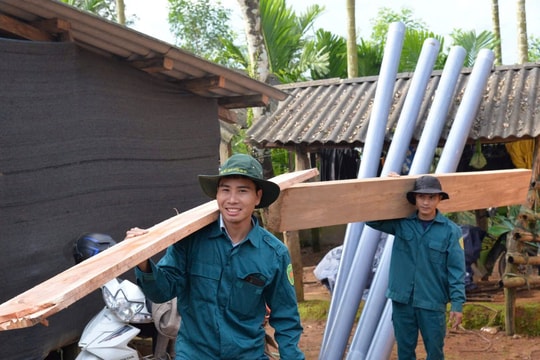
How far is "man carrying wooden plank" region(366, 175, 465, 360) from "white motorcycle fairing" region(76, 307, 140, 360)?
1.87 m

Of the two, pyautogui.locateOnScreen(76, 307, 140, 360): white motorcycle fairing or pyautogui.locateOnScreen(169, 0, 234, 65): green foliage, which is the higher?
pyautogui.locateOnScreen(169, 0, 234, 65): green foliage

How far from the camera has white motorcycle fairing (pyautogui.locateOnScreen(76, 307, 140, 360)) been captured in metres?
4.87

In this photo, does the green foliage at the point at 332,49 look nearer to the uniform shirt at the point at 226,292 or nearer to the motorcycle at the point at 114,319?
the motorcycle at the point at 114,319

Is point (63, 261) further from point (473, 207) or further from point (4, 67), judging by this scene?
point (473, 207)

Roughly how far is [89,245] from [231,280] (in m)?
2.60

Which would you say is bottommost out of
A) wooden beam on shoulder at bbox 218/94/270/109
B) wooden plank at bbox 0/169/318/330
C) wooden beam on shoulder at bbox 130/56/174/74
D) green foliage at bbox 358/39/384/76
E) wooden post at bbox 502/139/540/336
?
wooden post at bbox 502/139/540/336

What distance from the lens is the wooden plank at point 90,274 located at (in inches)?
83.7

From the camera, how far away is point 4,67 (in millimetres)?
5027

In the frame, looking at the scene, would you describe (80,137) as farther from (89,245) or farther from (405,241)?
(405,241)

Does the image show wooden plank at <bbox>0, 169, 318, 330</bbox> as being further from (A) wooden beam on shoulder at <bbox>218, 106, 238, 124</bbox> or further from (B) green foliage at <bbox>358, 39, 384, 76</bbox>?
(B) green foliage at <bbox>358, 39, 384, 76</bbox>

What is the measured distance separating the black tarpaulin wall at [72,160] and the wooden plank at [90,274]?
2315mm

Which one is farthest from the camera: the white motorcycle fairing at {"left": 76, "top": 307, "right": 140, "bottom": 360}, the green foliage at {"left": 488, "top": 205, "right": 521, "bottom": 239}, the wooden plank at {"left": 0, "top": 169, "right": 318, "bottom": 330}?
the green foliage at {"left": 488, "top": 205, "right": 521, "bottom": 239}

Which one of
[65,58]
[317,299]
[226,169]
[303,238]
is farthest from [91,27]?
[303,238]

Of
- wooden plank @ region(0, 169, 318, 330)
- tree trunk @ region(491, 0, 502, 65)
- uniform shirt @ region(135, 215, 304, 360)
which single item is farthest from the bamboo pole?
tree trunk @ region(491, 0, 502, 65)
